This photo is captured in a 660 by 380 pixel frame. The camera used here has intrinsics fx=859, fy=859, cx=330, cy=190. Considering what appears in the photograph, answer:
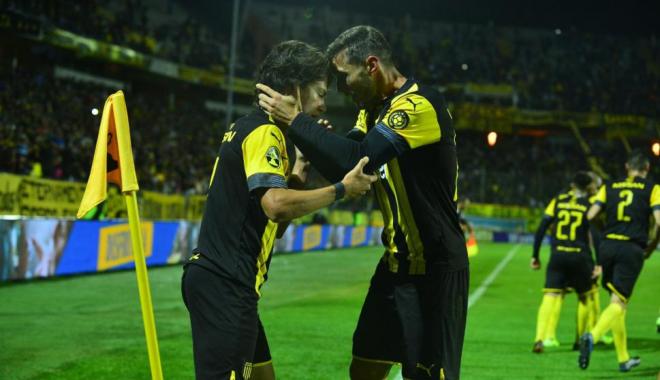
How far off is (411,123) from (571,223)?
7.21 meters

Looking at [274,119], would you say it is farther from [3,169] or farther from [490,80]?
[490,80]

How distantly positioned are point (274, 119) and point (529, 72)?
2463 inches

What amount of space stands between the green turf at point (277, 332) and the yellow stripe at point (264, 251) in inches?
158

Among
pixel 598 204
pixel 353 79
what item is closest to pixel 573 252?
pixel 598 204

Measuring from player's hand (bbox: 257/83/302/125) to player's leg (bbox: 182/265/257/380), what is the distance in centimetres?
79

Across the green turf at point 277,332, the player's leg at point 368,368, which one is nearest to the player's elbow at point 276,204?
the player's leg at point 368,368

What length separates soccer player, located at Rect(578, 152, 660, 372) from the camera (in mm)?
9281

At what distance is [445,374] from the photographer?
4.29 meters

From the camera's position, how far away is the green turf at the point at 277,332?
834cm

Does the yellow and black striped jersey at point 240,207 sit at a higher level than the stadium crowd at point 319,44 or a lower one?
lower

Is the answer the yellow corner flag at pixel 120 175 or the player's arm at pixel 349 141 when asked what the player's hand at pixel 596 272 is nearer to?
the player's arm at pixel 349 141

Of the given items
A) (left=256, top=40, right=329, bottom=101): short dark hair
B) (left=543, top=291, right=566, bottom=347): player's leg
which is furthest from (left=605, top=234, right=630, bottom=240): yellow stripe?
(left=256, top=40, right=329, bottom=101): short dark hair

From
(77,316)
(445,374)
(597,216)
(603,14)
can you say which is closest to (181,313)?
(77,316)

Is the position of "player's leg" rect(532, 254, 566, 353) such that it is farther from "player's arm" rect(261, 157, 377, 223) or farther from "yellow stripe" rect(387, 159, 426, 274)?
"player's arm" rect(261, 157, 377, 223)
